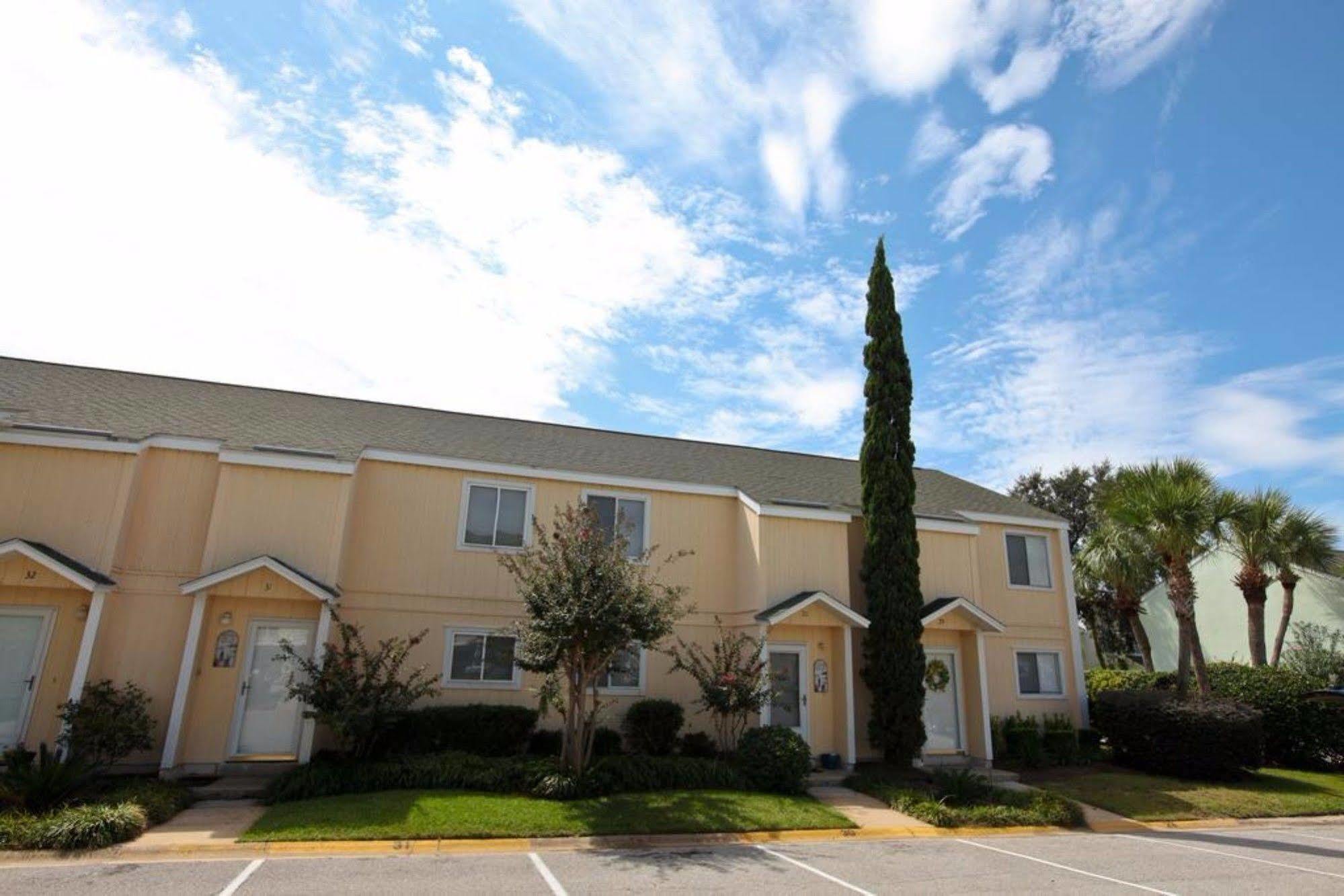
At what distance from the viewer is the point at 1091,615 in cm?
3403

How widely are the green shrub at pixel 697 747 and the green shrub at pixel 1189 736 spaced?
10.1 meters

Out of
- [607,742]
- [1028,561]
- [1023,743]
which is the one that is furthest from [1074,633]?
[607,742]

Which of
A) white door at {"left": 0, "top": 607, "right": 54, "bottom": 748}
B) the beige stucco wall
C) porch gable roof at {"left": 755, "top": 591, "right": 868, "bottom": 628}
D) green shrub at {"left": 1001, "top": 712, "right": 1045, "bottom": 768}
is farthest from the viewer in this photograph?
green shrub at {"left": 1001, "top": 712, "right": 1045, "bottom": 768}

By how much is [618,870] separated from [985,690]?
12.3 meters

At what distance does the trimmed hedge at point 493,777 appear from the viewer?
12000mm

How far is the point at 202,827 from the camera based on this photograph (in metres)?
10.1

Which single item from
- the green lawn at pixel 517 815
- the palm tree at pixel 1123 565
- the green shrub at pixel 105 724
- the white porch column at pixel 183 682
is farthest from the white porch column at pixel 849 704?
the green shrub at pixel 105 724

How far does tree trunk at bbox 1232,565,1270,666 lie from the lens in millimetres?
21625

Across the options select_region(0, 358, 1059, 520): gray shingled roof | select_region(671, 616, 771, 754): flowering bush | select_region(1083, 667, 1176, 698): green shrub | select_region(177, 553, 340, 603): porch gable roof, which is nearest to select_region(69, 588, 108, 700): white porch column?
select_region(177, 553, 340, 603): porch gable roof

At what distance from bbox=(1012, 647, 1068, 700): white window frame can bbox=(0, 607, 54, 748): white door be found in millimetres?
21396

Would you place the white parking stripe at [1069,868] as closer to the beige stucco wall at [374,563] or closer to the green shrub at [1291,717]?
the beige stucco wall at [374,563]

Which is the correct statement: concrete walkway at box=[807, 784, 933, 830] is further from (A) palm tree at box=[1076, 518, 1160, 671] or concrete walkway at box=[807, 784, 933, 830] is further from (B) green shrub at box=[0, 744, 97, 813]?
(A) palm tree at box=[1076, 518, 1160, 671]

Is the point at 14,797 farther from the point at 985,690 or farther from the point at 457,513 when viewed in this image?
the point at 985,690

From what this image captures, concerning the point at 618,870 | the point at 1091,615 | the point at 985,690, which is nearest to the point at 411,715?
the point at 618,870
